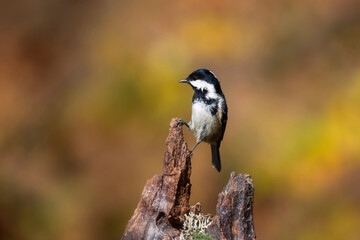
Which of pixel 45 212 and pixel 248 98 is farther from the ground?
pixel 248 98

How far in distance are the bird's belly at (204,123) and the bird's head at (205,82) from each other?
0.15 meters

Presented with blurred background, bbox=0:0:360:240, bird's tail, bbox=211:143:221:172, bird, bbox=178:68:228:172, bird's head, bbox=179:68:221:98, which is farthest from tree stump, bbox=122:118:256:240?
blurred background, bbox=0:0:360:240

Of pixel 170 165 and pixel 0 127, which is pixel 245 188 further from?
pixel 0 127

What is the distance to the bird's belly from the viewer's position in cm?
614

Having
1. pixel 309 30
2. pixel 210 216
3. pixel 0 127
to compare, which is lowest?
pixel 210 216

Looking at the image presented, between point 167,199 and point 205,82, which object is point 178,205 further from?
point 205,82

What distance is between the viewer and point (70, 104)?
34.6ft

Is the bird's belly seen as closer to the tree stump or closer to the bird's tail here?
the bird's tail

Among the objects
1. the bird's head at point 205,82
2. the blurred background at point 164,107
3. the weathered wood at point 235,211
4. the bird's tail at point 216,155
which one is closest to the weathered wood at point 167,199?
the weathered wood at point 235,211

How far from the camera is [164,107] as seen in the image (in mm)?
10188

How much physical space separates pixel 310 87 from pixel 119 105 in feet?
11.9

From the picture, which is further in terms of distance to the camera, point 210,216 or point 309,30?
point 309,30

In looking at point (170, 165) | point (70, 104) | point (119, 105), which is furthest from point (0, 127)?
point (170, 165)

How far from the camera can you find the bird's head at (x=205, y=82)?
5.98 meters
